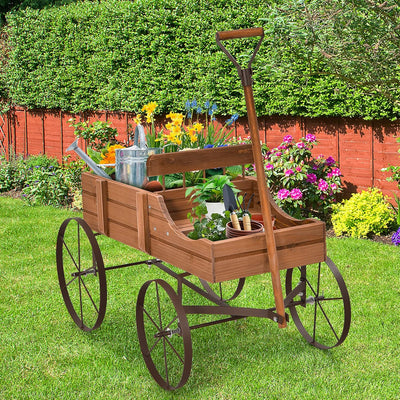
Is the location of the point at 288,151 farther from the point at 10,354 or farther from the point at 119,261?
the point at 10,354

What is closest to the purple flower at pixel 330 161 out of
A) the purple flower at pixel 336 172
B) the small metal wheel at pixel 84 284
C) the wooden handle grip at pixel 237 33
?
the purple flower at pixel 336 172

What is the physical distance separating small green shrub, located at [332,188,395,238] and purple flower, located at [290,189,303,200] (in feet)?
1.29

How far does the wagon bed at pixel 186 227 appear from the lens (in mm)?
3004

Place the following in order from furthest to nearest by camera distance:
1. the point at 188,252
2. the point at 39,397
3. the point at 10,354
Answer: the point at 10,354 → the point at 39,397 → the point at 188,252

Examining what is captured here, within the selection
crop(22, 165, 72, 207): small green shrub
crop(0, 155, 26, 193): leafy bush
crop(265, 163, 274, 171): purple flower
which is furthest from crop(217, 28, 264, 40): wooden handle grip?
crop(0, 155, 26, 193): leafy bush

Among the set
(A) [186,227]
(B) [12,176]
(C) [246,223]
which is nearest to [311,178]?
(A) [186,227]

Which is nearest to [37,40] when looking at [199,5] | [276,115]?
[199,5]

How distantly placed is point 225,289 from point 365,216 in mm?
1818

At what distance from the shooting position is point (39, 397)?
3.43 meters

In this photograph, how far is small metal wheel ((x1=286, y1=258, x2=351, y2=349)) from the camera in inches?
140

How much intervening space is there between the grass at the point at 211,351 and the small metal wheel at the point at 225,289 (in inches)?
3.3

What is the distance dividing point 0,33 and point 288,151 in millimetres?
7069

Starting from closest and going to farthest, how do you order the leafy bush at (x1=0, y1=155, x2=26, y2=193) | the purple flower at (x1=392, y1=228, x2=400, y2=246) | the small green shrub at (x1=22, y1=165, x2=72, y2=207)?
the purple flower at (x1=392, y1=228, x2=400, y2=246) → the small green shrub at (x1=22, y1=165, x2=72, y2=207) → the leafy bush at (x1=0, y1=155, x2=26, y2=193)

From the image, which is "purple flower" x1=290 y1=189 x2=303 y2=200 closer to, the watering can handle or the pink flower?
the pink flower
